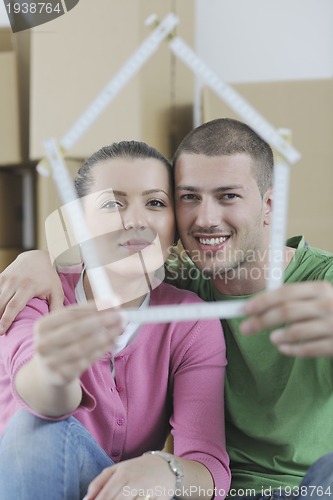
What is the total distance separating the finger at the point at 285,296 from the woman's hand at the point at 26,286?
0.88ft

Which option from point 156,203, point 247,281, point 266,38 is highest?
point 266,38

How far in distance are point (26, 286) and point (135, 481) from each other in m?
0.23

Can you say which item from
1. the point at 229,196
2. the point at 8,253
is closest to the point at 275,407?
the point at 229,196

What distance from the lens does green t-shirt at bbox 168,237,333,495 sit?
66cm

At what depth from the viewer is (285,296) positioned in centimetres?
44

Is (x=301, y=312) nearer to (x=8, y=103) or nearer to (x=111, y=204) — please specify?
(x=111, y=204)

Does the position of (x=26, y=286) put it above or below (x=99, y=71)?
below

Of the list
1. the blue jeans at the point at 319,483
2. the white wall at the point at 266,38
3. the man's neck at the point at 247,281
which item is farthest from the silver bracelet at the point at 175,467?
the white wall at the point at 266,38

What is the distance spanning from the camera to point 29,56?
1117 mm

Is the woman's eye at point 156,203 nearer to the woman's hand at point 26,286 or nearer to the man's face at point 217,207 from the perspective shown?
the man's face at point 217,207

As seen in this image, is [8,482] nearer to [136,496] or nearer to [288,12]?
[136,496]

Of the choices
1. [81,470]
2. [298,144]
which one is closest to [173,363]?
[81,470]

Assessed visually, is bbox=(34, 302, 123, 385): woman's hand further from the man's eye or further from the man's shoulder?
the man's shoulder

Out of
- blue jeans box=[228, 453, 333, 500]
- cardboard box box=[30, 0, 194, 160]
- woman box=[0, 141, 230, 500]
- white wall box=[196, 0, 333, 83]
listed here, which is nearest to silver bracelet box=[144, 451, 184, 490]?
woman box=[0, 141, 230, 500]
